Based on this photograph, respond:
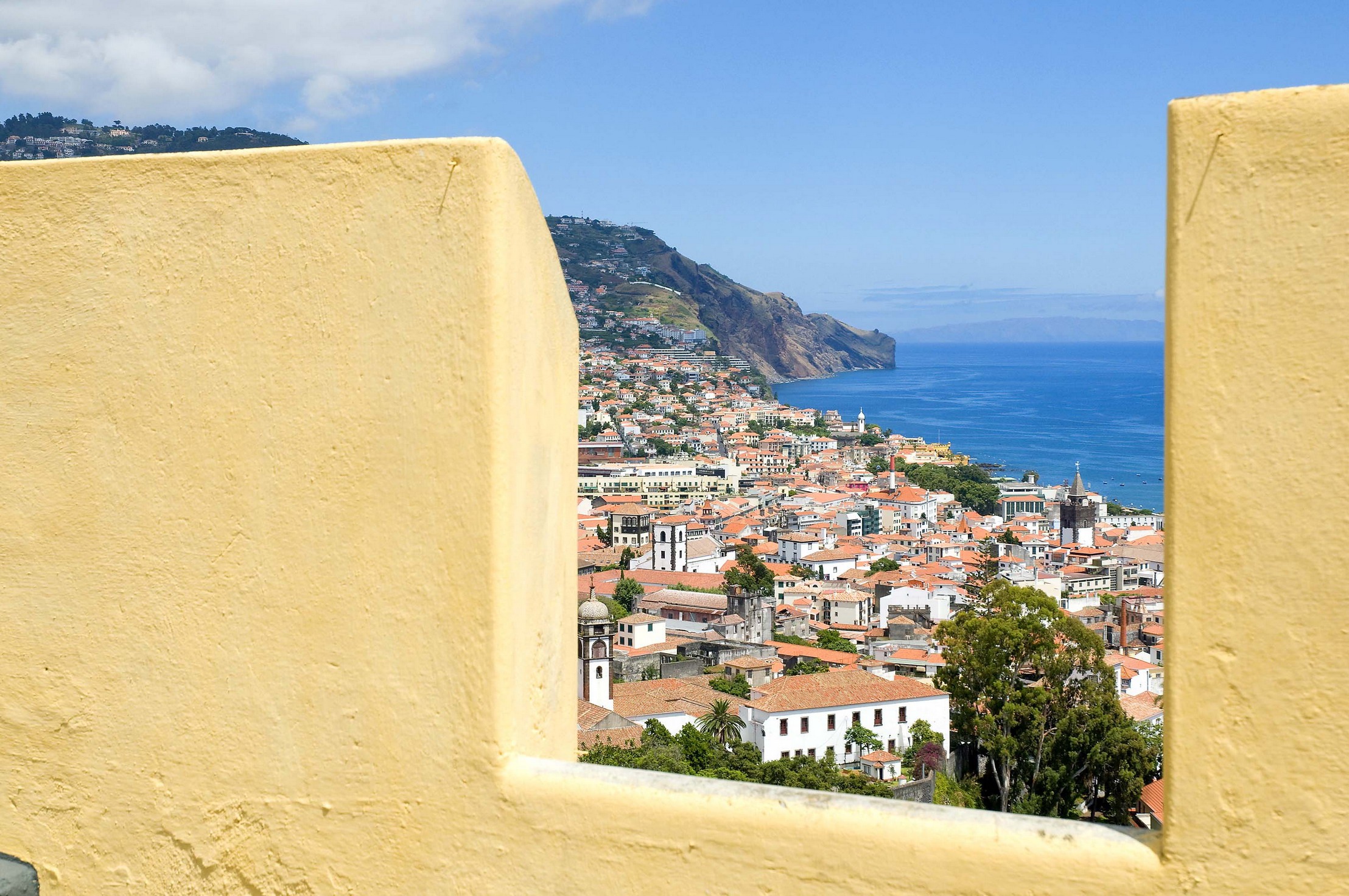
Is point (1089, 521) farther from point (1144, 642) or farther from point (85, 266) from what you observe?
point (85, 266)

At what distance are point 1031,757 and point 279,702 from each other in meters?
22.3

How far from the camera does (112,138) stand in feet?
437

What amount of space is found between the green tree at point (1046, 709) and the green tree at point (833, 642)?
73.4ft

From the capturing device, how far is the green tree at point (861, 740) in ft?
104

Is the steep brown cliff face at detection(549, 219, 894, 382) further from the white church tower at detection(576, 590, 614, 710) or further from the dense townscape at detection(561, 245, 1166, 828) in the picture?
the white church tower at detection(576, 590, 614, 710)

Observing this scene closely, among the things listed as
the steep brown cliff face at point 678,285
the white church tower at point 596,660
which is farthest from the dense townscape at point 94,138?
the white church tower at point 596,660

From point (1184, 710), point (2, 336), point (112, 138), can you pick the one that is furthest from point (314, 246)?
point (112, 138)

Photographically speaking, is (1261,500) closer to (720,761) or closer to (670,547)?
(720,761)

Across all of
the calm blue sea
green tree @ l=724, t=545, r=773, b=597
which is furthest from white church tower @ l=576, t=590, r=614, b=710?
the calm blue sea

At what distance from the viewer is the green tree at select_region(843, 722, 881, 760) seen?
31.8 m

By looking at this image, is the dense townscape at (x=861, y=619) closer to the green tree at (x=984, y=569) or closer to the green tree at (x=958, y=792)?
the green tree at (x=958, y=792)

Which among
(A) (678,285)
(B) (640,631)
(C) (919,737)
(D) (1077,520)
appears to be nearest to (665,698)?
(C) (919,737)

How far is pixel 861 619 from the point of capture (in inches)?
1967

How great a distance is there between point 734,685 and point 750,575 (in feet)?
56.8
